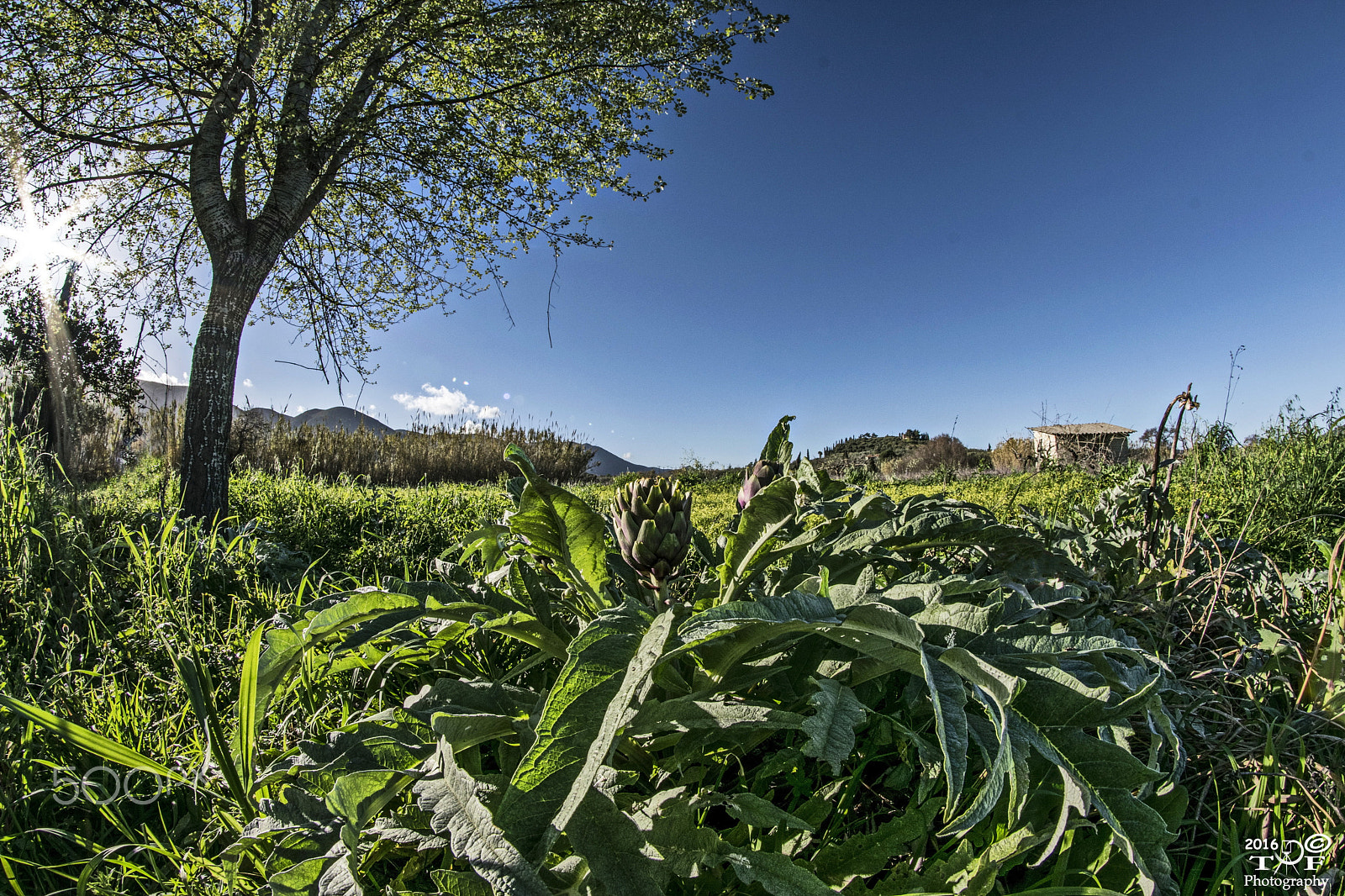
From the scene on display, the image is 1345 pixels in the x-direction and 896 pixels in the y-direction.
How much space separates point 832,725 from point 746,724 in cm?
10

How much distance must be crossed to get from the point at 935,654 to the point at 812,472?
47 centimetres

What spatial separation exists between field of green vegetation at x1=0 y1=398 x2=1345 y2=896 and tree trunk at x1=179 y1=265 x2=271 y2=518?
2649 millimetres

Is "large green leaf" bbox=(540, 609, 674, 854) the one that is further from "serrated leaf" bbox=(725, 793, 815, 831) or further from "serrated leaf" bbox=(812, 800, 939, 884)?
"serrated leaf" bbox=(812, 800, 939, 884)

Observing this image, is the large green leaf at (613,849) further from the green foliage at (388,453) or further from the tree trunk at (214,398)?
the green foliage at (388,453)

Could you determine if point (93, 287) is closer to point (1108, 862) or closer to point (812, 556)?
point (812, 556)

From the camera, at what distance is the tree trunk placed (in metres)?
4.11

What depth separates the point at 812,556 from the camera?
1.21m

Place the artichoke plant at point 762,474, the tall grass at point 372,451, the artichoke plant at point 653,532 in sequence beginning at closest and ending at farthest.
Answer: the artichoke plant at point 653,532
the artichoke plant at point 762,474
the tall grass at point 372,451

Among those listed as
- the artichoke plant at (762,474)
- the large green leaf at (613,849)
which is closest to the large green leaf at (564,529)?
the artichoke plant at (762,474)

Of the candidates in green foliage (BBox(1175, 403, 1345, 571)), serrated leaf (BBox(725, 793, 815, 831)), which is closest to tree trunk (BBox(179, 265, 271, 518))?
serrated leaf (BBox(725, 793, 815, 831))

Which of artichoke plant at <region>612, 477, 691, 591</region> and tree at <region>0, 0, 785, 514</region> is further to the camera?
tree at <region>0, 0, 785, 514</region>

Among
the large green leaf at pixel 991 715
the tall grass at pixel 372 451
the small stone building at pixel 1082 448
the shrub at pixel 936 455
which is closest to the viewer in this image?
the large green leaf at pixel 991 715

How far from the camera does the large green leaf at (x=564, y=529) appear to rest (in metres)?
1.09

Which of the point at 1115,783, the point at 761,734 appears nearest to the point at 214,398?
the point at 761,734
